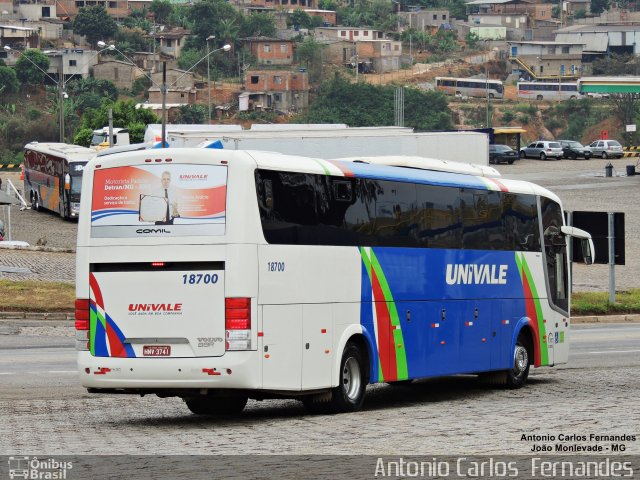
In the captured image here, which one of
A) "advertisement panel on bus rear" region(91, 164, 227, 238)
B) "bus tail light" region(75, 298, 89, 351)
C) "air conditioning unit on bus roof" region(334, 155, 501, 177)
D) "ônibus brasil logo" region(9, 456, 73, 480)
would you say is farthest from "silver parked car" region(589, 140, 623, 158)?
"ônibus brasil logo" region(9, 456, 73, 480)

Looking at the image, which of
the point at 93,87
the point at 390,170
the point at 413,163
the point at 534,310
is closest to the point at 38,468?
the point at 390,170

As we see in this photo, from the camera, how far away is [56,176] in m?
64.1

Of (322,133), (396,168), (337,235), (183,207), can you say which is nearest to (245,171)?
Answer: (183,207)

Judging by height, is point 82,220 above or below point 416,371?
above

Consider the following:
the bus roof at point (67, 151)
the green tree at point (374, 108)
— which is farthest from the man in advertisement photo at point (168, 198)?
the green tree at point (374, 108)

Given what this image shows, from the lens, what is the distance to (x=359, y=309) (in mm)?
17875

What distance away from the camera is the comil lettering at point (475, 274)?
20.1 metres

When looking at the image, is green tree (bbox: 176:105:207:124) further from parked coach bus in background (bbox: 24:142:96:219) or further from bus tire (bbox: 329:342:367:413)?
bus tire (bbox: 329:342:367:413)

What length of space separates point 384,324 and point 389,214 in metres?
1.44

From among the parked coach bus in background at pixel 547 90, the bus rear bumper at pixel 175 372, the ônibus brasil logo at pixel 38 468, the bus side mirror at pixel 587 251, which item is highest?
the parked coach bus in background at pixel 547 90

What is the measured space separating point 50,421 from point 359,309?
4.07 meters

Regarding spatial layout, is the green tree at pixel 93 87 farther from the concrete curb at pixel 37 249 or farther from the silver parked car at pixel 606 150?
the concrete curb at pixel 37 249

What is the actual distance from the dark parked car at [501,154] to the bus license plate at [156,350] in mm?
83510

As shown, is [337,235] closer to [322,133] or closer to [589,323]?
[589,323]
